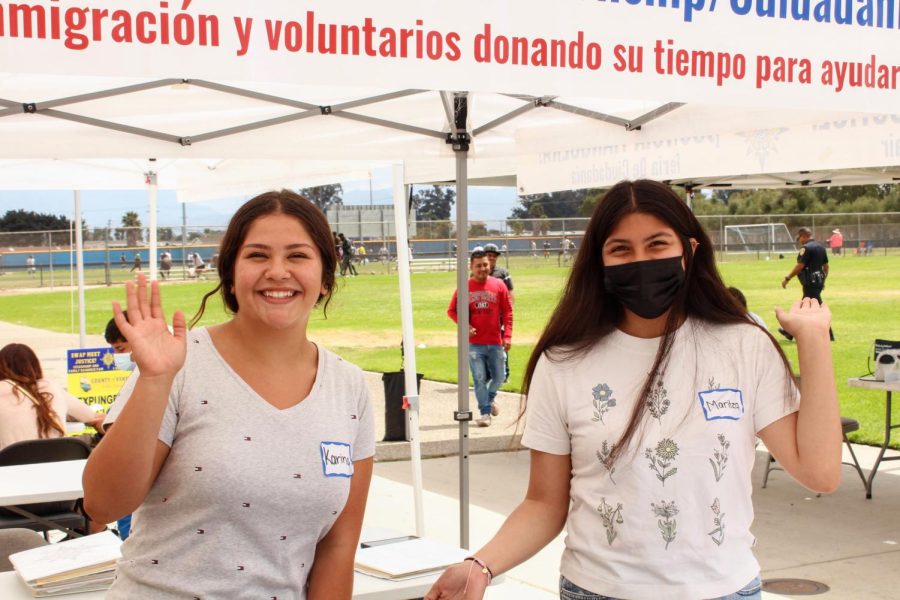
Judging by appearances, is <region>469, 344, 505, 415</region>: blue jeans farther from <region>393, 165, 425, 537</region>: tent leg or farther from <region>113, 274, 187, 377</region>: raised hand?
<region>113, 274, 187, 377</region>: raised hand

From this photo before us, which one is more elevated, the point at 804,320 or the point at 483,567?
the point at 804,320

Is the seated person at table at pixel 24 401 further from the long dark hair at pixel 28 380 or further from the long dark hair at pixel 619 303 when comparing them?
the long dark hair at pixel 619 303

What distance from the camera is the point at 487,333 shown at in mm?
11133

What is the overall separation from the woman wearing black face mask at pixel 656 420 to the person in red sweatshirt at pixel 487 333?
28.5 feet

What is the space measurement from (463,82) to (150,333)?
109 centimetres

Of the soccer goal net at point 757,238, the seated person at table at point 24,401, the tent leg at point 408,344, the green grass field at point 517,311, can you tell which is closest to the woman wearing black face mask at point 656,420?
the tent leg at point 408,344

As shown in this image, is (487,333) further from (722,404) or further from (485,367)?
(722,404)

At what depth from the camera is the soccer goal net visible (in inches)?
1948

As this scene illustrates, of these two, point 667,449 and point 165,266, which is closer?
Answer: point 667,449

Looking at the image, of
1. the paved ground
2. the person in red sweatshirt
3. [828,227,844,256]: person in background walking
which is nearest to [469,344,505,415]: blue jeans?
the person in red sweatshirt

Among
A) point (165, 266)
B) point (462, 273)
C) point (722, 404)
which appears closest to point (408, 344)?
point (462, 273)

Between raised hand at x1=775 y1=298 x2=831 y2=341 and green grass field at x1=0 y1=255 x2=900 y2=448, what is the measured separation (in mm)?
8655

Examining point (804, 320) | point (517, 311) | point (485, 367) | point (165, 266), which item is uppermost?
point (804, 320)

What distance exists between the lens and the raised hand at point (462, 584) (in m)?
2.11
